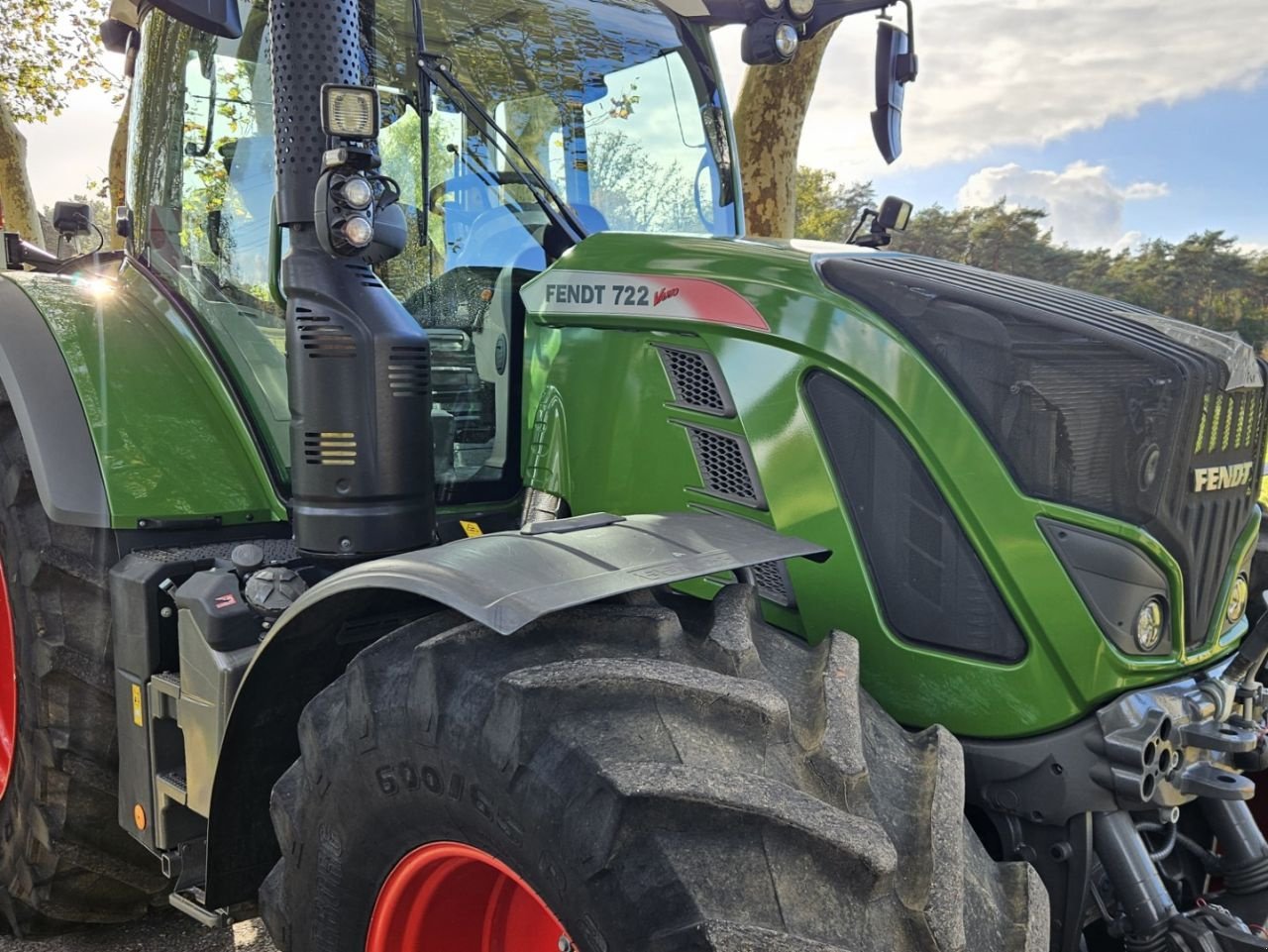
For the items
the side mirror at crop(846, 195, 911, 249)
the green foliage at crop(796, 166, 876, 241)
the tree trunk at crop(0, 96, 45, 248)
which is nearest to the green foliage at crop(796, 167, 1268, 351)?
the green foliage at crop(796, 166, 876, 241)

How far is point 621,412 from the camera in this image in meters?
2.29

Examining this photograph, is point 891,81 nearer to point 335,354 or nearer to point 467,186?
point 467,186

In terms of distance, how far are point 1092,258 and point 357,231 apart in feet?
130

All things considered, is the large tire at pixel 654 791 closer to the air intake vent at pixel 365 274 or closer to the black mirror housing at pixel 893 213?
the air intake vent at pixel 365 274

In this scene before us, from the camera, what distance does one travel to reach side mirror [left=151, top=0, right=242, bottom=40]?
75.9 inches

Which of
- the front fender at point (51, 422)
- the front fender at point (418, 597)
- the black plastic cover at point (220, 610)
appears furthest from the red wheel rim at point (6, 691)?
the front fender at point (418, 597)

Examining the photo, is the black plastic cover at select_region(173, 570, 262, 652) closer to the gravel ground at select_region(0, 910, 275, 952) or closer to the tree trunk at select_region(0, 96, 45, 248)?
the gravel ground at select_region(0, 910, 275, 952)

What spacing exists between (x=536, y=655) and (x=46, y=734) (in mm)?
1747

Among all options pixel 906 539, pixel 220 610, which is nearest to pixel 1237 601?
pixel 906 539

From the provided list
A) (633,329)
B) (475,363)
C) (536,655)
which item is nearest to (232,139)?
(475,363)

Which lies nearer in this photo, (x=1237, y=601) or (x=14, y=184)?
(x=1237, y=601)

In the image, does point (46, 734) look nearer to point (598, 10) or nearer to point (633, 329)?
point (633, 329)

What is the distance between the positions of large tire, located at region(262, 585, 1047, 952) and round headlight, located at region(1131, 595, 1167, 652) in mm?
418

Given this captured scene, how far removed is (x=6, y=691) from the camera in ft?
10.2
